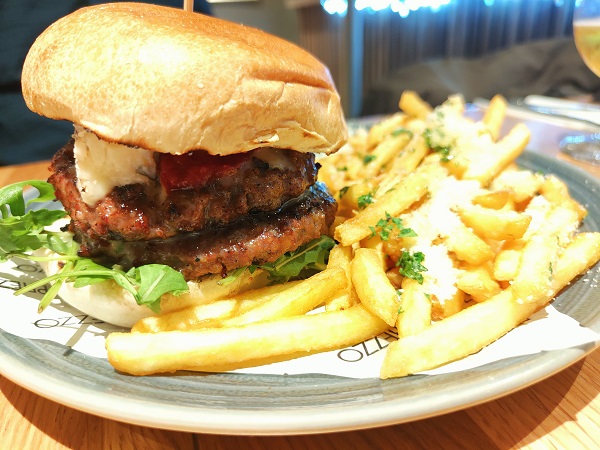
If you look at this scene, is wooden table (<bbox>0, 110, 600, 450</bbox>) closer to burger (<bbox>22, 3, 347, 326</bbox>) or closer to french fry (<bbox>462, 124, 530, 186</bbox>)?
burger (<bbox>22, 3, 347, 326</bbox>)

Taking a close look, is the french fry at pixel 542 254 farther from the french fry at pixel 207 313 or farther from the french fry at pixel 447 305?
the french fry at pixel 207 313

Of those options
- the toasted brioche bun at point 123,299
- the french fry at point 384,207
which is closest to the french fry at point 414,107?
the french fry at point 384,207

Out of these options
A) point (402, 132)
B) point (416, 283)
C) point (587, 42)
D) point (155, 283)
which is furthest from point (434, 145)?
point (587, 42)

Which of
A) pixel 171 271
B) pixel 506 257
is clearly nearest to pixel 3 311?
pixel 171 271

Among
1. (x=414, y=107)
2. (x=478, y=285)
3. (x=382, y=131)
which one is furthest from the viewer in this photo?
(x=414, y=107)

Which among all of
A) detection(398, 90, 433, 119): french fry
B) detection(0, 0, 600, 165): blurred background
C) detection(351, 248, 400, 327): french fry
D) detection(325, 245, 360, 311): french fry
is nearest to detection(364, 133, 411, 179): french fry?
detection(398, 90, 433, 119): french fry

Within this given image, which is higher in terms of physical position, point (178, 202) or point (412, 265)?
point (178, 202)

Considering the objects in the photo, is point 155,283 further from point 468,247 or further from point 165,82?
point 468,247
